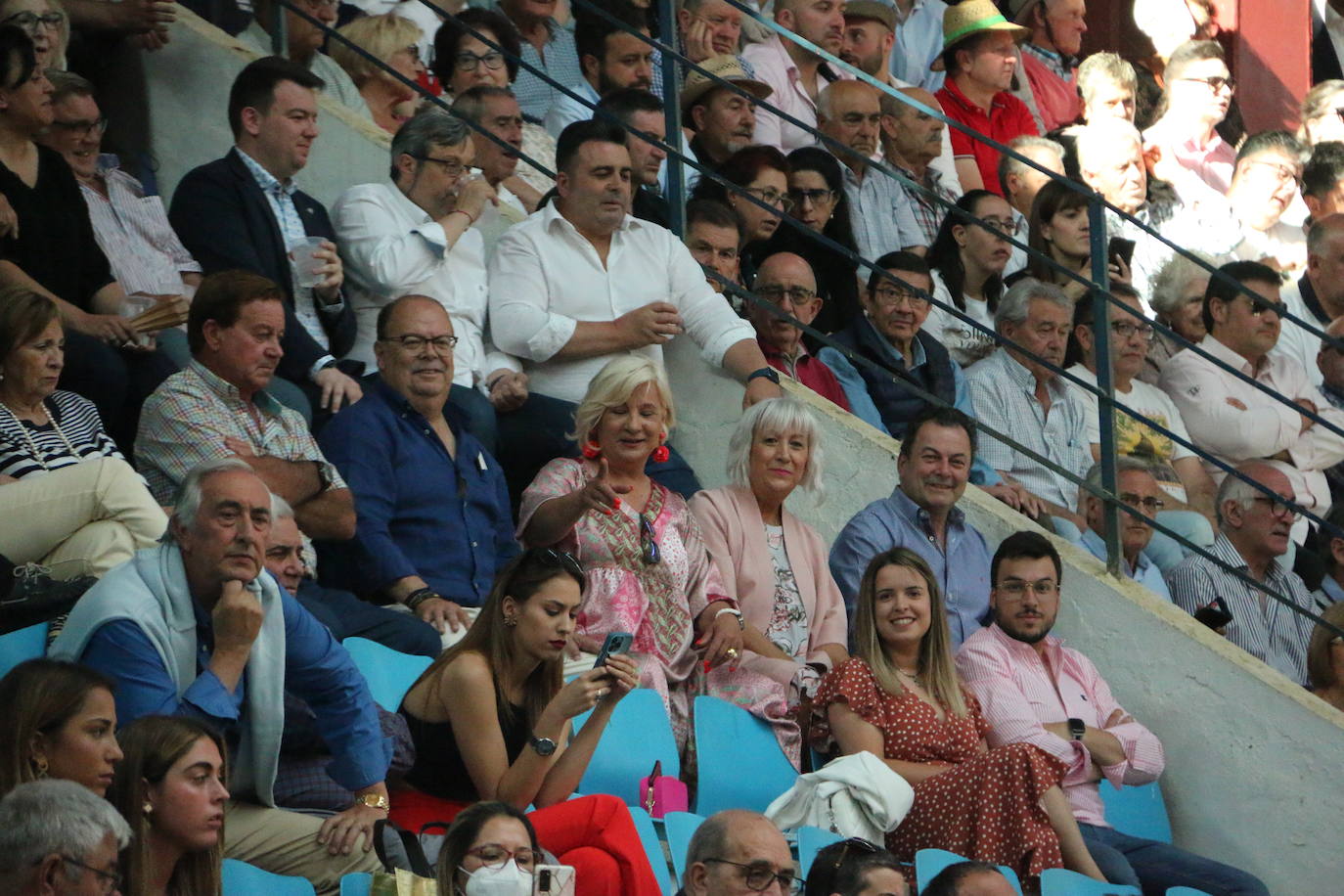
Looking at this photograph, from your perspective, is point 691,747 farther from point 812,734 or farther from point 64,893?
point 64,893

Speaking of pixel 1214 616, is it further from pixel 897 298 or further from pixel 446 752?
pixel 446 752

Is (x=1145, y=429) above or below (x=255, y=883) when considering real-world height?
above

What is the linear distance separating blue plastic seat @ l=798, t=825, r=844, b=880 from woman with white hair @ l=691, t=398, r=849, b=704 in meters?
0.91

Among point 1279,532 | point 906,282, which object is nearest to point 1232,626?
point 1279,532

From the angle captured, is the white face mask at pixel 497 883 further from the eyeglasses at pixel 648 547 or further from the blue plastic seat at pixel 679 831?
the eyeglasses at pixel 648 547

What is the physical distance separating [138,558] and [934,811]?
6.52ft

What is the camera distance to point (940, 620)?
5.80 metres

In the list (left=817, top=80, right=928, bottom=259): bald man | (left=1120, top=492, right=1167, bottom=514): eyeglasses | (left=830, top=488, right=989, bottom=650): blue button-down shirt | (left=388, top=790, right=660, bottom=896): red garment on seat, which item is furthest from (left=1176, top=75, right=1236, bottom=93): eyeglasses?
(left=388, top=790, right=660, bottom=896): red garment on seat

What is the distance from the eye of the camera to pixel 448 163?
264 inches

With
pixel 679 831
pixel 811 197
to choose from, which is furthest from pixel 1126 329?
pixel 679 831

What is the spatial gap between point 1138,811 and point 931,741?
2.37 feet

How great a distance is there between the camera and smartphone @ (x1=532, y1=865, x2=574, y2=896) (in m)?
4.28

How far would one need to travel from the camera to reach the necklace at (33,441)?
17.1 ft

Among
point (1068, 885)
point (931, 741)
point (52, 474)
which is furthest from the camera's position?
point (931, 741)
